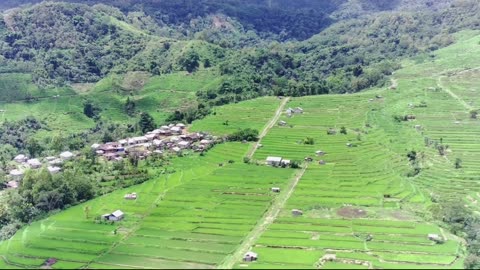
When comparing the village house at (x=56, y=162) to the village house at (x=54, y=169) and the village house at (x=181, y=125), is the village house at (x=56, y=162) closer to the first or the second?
the village house at (x=54, y=169)

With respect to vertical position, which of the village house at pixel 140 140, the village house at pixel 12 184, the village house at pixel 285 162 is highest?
the village house at pixel 140 140

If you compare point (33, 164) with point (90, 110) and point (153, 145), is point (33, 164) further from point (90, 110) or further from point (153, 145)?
point (90, 110)

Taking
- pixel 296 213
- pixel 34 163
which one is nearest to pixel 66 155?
pixel 34 163

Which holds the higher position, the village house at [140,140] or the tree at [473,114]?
the tree at [473,114]

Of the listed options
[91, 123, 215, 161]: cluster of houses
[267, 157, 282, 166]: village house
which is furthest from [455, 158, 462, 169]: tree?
[91, 123, 215, 161]: cluster of houses

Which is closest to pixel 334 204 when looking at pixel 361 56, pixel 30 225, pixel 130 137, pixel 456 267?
pixel 456 267

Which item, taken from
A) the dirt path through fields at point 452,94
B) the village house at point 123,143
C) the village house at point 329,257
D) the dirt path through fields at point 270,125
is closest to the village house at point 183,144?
the village house at point 123,143
